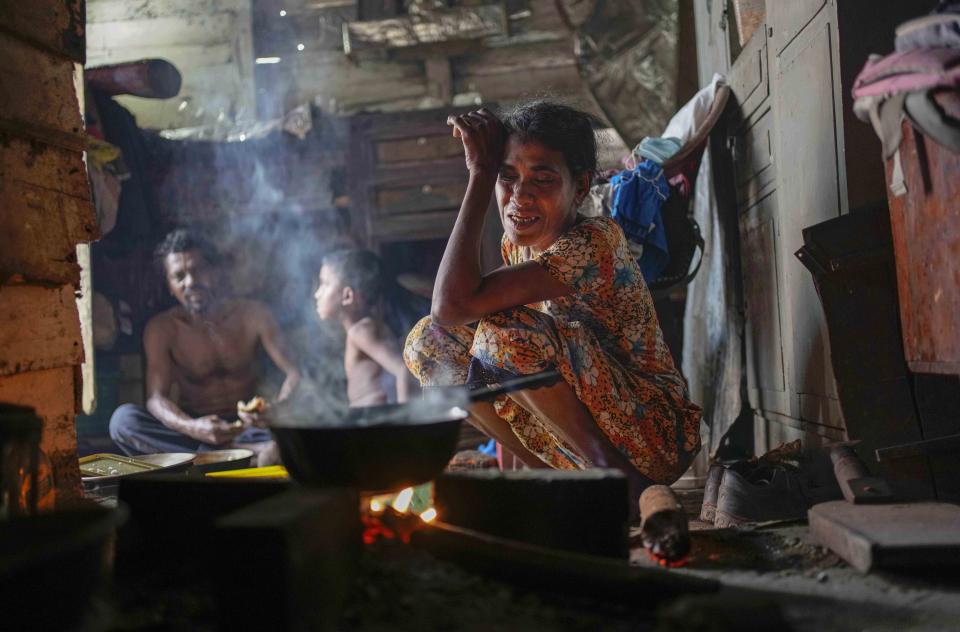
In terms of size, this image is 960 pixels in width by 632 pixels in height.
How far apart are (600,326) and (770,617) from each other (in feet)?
6.58

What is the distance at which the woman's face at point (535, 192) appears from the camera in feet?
10.4

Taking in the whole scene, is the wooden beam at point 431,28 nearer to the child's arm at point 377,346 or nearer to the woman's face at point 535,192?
the child's arm at point 377,346

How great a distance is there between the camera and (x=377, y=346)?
18.6ft

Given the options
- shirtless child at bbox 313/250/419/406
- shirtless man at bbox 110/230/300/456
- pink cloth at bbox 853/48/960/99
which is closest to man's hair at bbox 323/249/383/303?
shirtless child at bbox 313/250/419/406

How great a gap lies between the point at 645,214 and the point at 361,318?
2.56 m

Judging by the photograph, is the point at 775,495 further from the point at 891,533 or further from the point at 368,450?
the point at 368,450

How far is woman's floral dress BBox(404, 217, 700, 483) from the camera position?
2938mm

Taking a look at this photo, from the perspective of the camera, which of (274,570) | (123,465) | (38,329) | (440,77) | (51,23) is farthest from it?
(440,77)

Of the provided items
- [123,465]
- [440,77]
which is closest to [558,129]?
[123,465]

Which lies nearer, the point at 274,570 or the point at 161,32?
the point at 274,570

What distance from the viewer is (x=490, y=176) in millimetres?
3127

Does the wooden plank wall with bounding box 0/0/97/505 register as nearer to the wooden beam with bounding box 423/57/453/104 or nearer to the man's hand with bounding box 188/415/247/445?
the man's hand with bounding box 188/415/247/445

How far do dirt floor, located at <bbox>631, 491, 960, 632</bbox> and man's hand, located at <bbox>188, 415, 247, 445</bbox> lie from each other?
3590mm

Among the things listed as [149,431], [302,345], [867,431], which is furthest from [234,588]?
[302,345]
